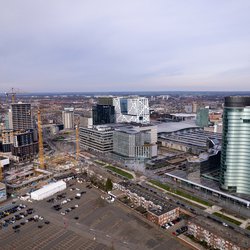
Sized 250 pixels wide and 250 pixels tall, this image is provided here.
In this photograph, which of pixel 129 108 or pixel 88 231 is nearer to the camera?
pixel 88 231

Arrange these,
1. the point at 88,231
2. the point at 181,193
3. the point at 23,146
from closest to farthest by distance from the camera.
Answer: the point at 88,231
the point at 181,193
the point at 23,146

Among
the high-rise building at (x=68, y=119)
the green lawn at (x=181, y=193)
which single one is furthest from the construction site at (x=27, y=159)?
the high-rise building at (x=68, y=119)

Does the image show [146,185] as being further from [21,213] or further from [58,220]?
[21,213]

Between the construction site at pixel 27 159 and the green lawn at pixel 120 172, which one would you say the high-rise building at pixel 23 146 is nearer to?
the construction site at pixel 27 159

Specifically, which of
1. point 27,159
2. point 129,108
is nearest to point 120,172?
point 27,159

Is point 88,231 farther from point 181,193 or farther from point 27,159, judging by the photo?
point 27,159

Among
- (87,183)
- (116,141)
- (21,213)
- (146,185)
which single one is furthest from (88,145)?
(21,213)

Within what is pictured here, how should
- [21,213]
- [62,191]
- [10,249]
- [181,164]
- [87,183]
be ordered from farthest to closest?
[181,164], [87,183], [62,191], [21,213], [10,249]
